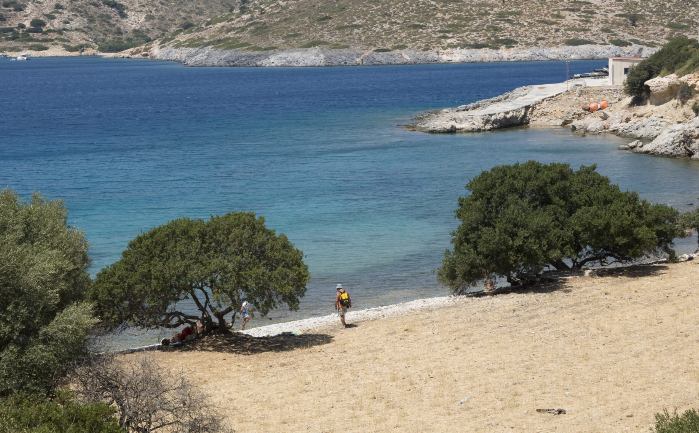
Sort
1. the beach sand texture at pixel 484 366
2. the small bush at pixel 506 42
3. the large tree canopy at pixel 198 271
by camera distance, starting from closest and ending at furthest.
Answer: the beach sand texture at pixel 484 366 < the large tree canopy at pixel 198 271 < the small bush at pixel 506 42

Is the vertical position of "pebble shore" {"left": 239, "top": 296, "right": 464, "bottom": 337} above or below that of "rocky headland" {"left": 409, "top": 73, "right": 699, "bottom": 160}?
below

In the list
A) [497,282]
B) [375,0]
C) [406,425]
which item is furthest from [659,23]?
[406,425]

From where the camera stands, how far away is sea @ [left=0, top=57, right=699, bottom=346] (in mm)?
25844

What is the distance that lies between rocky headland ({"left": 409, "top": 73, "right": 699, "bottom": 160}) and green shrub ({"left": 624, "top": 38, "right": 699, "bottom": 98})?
3.68 ft

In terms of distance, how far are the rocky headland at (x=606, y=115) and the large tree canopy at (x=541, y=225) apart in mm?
24468

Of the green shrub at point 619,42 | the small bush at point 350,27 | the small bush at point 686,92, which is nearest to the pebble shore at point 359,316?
the small bush at point 686,92

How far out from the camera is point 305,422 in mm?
11648

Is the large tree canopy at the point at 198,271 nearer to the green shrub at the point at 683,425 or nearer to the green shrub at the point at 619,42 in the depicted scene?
the green shrub at the point at 683,425

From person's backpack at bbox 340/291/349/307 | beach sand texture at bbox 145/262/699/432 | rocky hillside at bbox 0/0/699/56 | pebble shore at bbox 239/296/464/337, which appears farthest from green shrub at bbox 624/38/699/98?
rocky hillside at bbox 0/0/699/56

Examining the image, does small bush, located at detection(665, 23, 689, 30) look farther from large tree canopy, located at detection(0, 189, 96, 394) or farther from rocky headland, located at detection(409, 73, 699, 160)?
large tree canopy, located at detection(0, 189, 96, 394)

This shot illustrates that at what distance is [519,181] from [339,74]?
11790 centimetres

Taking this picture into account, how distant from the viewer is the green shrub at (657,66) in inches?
2030

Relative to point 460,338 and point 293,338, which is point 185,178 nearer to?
point 293,338

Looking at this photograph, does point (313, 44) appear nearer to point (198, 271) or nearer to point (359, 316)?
point (359, 316)
